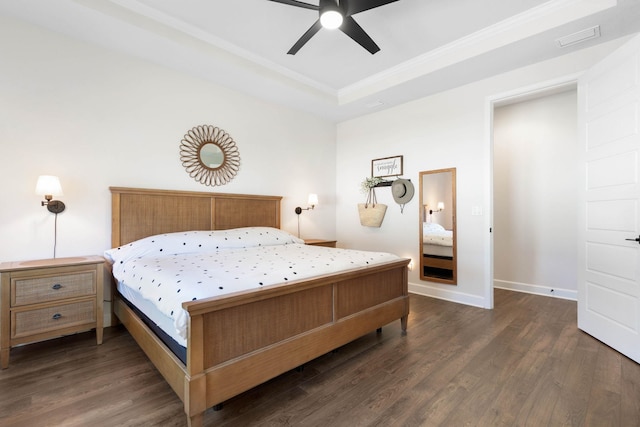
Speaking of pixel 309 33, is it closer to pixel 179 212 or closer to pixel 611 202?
pixel 179 212

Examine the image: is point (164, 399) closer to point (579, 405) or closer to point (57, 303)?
point (57, 303)

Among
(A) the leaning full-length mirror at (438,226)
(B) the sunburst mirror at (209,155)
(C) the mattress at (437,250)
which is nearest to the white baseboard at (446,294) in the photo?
(A) the leaning full-length mirror at (438,226)

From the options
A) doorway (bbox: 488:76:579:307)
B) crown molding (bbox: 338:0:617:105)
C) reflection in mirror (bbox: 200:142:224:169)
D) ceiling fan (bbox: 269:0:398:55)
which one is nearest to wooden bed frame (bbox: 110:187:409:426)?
reflection in mirror (bbox: 200:142:224:169)

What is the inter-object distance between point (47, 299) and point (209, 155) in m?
2.03

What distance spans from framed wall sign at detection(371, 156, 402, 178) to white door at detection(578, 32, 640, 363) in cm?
198

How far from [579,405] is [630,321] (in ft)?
3.44

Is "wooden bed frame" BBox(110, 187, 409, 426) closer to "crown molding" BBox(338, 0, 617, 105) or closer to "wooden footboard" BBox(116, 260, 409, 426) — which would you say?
"wooden footboard" BBox(116, 260, 409, 426)

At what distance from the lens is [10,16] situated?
2436 mm

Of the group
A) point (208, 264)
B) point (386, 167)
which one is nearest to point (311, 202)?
point (386, 167)

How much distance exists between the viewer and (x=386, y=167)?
438 cm

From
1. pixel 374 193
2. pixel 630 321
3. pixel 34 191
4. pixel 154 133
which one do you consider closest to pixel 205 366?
pixel 34 191

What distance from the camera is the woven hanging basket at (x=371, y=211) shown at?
4375 mm

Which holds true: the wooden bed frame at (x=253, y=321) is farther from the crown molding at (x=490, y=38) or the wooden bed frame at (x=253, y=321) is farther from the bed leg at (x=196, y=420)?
the crown molding at (x=490, y=38)

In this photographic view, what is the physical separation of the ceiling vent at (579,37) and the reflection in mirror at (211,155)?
360cm
